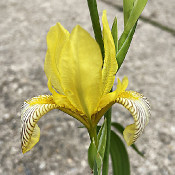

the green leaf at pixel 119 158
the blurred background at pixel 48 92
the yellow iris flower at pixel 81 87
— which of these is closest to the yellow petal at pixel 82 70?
the yellow iris flower at pixel 81 87

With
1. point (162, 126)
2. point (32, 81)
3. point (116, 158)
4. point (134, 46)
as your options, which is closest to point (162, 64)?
point (134, 46)

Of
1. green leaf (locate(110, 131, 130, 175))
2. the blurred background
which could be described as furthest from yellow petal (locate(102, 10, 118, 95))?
the blurred background

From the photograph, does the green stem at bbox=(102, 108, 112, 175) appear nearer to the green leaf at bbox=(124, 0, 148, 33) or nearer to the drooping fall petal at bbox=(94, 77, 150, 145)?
the drooping fall petal at bbox=(94, 77, 150, 145)

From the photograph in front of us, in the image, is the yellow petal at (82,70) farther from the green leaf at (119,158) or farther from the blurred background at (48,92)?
the blurred background at (48,92)

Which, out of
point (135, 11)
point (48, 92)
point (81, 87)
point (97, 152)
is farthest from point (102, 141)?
point (48, 92)

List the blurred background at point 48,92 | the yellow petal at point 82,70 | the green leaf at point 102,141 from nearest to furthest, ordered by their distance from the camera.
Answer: the yellow petal at point 82,70, the green leaf at point 102,141, the blurred background at point 48,92
